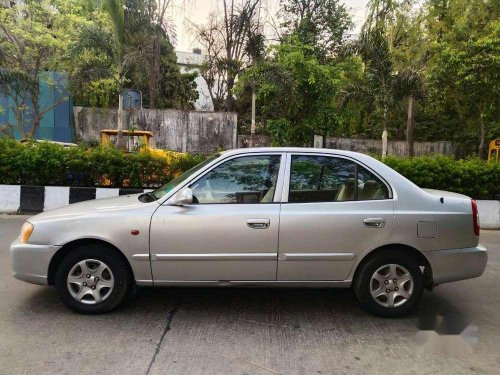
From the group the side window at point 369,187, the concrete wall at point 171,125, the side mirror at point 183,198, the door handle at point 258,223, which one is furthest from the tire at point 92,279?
the concrete wall at point 171,125

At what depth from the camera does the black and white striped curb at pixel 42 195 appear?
29.5 ft

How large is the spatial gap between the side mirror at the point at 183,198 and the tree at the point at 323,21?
1876 cm

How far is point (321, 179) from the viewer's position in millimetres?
4289

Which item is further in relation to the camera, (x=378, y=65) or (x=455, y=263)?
(x=378, y=65)

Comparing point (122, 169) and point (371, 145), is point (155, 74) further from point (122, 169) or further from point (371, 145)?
Answer: point (122, 169)

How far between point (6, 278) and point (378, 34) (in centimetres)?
1306

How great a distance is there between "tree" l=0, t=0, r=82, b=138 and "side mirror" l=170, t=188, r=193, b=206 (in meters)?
15.1

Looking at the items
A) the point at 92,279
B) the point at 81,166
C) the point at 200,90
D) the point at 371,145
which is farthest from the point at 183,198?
the point at 200,90

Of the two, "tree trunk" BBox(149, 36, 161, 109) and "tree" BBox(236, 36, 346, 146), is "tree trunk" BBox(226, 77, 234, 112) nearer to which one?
"tree" BBox(236, 36, 346, 146)

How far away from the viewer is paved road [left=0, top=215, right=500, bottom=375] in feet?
10.7

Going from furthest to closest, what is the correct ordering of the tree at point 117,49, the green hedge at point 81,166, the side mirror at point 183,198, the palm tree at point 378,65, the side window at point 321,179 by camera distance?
the palm tree at point 378,65, the tree at point 117,49, the green hedge at point 81,166, the side window at point 321,179, the side mirror at point 183,198

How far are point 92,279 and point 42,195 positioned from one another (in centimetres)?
574

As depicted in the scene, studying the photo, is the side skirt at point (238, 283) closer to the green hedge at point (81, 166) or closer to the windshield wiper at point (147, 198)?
the windshield wiper at point (147, 198)

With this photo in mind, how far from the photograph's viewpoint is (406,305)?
4152 mm
